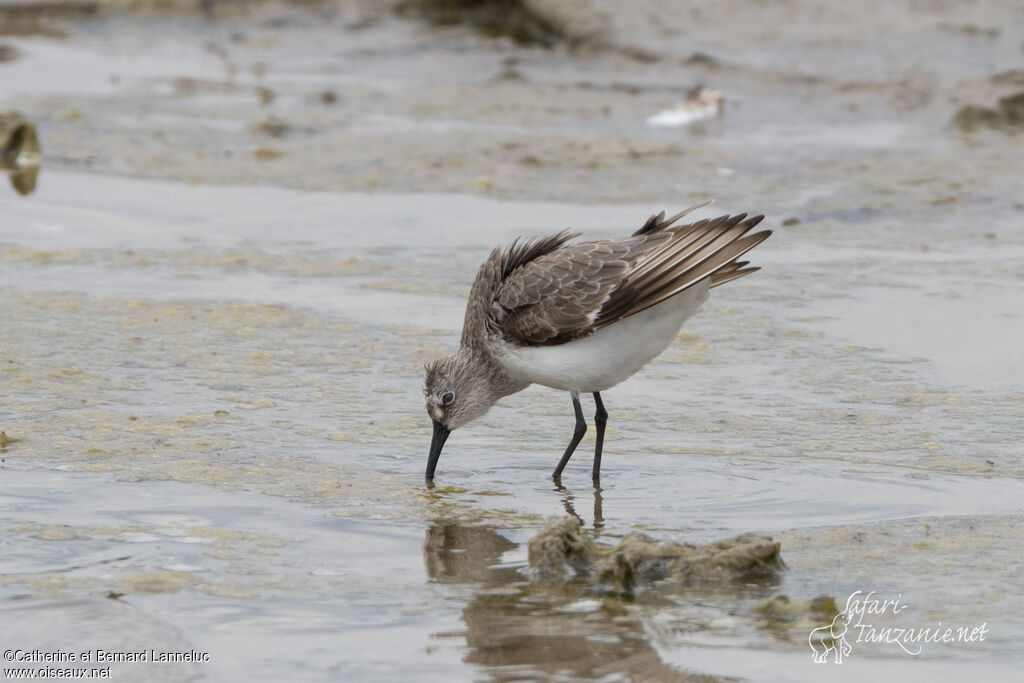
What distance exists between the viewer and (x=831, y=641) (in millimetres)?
4434

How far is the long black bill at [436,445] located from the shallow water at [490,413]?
73 millimetres

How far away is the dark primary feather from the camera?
6.25 m

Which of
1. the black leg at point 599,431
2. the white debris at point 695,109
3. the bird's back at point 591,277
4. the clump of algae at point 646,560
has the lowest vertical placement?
the white debris at point 695,109

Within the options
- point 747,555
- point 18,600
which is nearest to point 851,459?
point 747,555

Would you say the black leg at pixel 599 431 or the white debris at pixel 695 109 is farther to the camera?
the white debris at pixel 695 109

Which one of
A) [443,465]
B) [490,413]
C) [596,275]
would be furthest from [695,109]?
[443,465]

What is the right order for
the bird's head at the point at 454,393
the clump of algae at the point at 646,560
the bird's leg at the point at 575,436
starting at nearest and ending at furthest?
1. the clump of algae at the point at 646,560
2. the bird's leg at the point at 575,436
3. the bird's head at the point at 454,393

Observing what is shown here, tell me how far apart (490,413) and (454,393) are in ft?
3.03

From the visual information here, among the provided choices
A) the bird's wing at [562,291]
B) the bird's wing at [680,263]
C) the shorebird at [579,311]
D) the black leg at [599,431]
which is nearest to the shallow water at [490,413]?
the black leg at [599,431]

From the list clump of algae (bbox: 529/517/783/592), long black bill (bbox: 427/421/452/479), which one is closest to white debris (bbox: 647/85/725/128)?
long black bill (bbox: 427/421/452/479)

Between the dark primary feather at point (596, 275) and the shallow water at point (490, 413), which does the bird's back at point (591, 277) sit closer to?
the dark primary feather at point (596, 275)

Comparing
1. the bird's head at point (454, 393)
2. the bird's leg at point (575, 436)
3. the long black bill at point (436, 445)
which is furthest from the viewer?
the bird's head at point (454, 393)

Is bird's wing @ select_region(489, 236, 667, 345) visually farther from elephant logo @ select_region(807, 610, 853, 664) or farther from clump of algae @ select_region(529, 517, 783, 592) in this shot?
elephant logo @ select_region(807, 610, 853, 664)

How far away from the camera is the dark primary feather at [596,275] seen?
6250 millimetres
